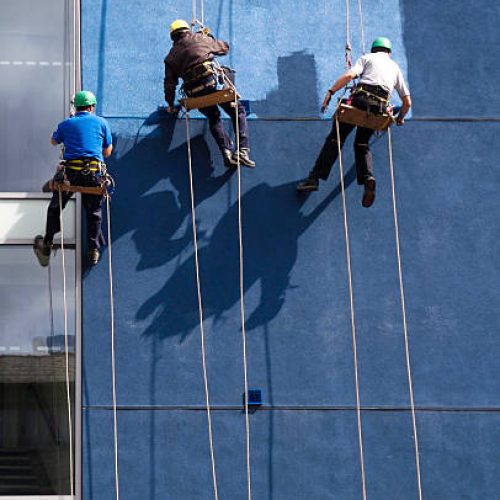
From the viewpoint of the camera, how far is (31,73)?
40.0 ft

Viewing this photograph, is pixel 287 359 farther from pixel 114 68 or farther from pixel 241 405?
pixel 114 68

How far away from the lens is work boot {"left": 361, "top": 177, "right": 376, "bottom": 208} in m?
11.7

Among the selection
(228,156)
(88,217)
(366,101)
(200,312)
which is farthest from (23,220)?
(366,101)

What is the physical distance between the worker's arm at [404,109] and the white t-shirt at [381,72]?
1.6 inches

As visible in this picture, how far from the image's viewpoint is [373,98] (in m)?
11.6

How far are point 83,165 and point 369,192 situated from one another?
7.67ft

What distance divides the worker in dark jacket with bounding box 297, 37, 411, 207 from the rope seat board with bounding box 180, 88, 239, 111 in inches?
31.2

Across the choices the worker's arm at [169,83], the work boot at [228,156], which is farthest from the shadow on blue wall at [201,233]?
the worker's arm at [169,83]

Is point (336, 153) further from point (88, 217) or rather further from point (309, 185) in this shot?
point (88, 217)

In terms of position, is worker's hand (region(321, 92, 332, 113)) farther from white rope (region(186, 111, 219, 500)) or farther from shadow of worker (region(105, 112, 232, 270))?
white rope (region(186, 111, 219, 500))

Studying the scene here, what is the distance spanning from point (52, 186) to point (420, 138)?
321 cm

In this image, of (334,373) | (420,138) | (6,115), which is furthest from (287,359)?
(6,115)

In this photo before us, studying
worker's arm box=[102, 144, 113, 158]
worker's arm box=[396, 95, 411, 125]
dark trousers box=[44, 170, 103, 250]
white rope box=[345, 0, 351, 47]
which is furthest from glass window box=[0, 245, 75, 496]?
white rope box=[345, 0, 351, 47]

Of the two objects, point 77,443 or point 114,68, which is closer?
point 77,443
